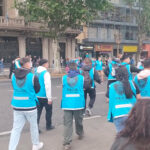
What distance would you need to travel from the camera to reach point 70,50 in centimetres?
2827

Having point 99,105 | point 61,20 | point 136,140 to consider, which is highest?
point 61,20

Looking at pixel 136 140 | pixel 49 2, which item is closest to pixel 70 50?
pixel 49 2

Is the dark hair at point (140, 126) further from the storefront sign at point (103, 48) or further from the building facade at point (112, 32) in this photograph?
the storefront sign at point (103, 48)

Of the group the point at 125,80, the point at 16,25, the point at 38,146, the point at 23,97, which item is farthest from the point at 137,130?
the point at 16,25

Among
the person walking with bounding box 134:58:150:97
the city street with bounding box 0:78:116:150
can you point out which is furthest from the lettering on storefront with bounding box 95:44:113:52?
the person walking with bounding box 134:58:150:97

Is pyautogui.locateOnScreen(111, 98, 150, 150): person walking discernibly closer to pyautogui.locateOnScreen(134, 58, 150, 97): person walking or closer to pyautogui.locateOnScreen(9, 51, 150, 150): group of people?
pyautogui.locateOnScreen(9, 51, 150, 150): group of people

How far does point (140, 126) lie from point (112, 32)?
35395mm

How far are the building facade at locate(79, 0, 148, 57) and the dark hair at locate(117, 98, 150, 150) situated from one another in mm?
30393

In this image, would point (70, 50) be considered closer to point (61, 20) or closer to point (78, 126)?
point (61, 20)

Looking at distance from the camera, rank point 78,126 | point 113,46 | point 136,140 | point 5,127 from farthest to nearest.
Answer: point 113,46, point 5,127, point 78,126, point 136,140

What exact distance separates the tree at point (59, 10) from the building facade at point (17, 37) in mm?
2875

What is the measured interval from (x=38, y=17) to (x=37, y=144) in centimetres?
1618

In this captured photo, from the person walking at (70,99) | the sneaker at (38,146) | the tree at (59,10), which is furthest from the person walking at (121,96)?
the tree at (59,10)

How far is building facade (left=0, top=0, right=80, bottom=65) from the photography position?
22797 millimetres
